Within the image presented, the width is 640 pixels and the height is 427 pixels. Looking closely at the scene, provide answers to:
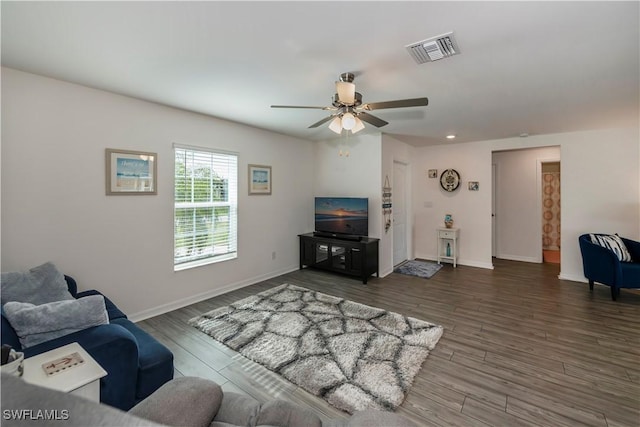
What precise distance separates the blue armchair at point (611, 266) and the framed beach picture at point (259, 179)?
4771 millimetres

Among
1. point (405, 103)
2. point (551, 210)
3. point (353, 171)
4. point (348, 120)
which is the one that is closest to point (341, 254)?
point (353, 171)

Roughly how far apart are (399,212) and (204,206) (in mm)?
3698

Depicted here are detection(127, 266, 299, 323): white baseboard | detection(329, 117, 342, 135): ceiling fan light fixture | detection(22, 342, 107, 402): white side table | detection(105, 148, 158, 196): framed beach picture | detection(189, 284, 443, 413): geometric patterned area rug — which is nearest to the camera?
detection(22, 342, 107, 402): white side table

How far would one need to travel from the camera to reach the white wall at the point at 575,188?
429 centimetres

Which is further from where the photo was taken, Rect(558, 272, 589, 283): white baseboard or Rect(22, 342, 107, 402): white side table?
Rect(558, 272, 589, 283): white baseboard

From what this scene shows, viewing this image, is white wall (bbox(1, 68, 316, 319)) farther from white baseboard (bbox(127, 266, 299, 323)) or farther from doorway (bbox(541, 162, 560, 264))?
doorway (bbox(541, 162, 560, 264))

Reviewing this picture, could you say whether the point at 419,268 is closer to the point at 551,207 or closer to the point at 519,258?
the point at 519,258

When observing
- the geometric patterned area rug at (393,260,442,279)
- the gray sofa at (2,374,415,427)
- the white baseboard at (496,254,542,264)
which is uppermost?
the gray sofa at (2,374,415,427)

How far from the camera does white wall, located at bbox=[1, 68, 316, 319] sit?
8.16ft

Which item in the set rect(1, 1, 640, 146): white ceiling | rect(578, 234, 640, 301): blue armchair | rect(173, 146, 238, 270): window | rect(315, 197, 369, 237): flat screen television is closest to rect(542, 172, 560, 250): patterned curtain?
rect(578, 234, 640, 301): blue armchair

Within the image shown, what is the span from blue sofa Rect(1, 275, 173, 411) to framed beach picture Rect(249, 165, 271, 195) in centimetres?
287

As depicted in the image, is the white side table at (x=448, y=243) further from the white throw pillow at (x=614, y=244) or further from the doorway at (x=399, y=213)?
the white throw pillow at (x=614, y=244)

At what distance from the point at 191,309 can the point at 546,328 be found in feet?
13.2

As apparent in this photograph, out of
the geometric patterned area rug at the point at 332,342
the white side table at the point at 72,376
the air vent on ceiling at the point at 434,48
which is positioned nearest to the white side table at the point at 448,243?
the geometric patterned area rug at the point at 332,342
